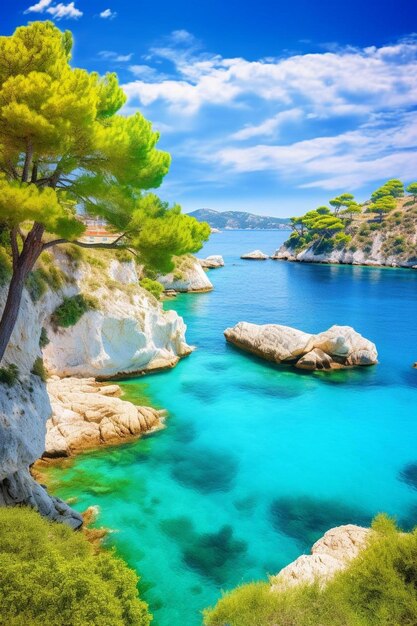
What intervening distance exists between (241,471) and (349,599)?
941cm

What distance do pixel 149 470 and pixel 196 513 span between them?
3.20m

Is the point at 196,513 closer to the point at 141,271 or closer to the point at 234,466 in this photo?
the point at 234,466

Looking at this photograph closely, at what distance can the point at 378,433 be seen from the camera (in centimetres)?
2175

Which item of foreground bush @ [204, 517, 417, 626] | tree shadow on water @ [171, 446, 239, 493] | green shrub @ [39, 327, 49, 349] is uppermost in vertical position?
green shrub @ [39, 327, 49, 349]

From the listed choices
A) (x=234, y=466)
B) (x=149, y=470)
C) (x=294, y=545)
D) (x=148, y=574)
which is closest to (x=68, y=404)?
(x=149, y=470)

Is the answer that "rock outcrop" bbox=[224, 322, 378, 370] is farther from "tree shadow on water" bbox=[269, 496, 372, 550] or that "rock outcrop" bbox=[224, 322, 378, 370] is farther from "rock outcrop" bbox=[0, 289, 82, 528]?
"rock outcrop" bbox=[0, 289, 82, 528]

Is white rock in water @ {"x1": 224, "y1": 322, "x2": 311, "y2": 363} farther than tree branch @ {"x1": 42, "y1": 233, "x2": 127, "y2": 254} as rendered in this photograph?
Yes

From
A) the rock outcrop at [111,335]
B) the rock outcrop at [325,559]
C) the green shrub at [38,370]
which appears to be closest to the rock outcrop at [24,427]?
the green shrub at [38,370]

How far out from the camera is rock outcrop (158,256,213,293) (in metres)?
64.1

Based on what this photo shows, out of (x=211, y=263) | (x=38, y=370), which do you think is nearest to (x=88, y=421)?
(x=38, y=370)

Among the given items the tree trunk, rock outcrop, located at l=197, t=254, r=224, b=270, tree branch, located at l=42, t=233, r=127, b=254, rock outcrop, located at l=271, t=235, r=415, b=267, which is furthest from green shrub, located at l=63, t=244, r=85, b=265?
rock outcrop, located at l=271, t=235, r=415, b=267

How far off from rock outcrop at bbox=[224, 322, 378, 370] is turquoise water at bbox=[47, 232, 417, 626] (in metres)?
1.16

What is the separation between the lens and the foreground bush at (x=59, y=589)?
6.07 metres

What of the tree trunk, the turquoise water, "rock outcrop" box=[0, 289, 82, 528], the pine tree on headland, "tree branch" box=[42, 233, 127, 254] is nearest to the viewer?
the pine tree on headland
